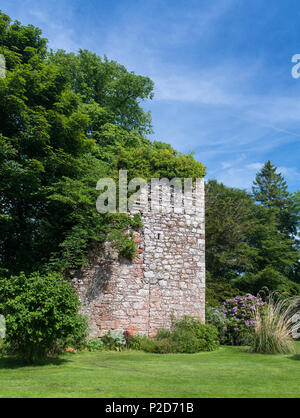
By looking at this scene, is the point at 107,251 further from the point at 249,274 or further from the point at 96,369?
the point at 249,274

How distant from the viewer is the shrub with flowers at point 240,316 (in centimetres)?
1073

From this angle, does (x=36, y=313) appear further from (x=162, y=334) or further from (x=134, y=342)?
(x=162, y=334)

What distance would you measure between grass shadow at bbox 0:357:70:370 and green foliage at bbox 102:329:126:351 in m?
2.54

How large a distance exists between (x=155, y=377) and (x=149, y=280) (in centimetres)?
511

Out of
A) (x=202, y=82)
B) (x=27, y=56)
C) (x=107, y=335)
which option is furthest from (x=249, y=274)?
(x=27, y=56)

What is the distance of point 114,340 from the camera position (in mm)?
9781

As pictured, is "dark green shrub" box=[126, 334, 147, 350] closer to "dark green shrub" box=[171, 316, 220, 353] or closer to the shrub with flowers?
"dark green shrub" box=[171, 316, 220, 353]

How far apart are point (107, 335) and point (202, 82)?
273 inches

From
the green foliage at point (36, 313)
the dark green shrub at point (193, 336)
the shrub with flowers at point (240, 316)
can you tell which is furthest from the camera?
the shrub with flowers at point (240, 316)

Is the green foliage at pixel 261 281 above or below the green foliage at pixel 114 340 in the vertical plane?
above

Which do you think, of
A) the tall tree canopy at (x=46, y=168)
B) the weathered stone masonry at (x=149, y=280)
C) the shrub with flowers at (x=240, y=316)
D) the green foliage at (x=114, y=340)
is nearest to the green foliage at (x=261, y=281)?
the shrub with flowers at (x=240, y=316)

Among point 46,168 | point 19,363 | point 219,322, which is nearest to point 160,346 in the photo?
point 219,322

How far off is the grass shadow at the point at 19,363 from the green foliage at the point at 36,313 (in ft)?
0.41

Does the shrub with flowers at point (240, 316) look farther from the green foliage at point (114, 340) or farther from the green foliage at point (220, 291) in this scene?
the green foliage at point (220, 291)
